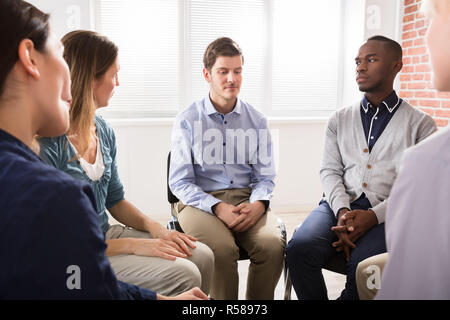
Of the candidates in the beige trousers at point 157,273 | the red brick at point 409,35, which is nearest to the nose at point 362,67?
the beige trousers at point 157,273

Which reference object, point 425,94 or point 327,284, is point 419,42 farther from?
point 327,284

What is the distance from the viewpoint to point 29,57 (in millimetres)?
731

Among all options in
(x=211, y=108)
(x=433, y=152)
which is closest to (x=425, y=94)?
(x=211, y=108)

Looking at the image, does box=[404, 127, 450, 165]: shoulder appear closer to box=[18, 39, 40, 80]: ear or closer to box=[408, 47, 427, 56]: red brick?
box=[18, 39, 40, 80]: ear

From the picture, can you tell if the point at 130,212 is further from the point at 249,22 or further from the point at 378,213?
the point at 249,22

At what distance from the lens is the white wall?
150 inches

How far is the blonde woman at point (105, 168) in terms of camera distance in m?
1.35

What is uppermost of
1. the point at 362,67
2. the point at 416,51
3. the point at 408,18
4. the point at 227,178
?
the point at 408,18

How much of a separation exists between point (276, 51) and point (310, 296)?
3053 mm

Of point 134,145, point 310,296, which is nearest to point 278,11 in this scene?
point 134,145

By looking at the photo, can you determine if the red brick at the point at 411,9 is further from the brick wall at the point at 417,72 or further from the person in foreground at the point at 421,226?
the person in foreground at the point at 421,226

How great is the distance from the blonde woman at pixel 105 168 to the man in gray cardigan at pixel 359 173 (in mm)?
507

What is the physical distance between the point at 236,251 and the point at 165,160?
86.1 inches

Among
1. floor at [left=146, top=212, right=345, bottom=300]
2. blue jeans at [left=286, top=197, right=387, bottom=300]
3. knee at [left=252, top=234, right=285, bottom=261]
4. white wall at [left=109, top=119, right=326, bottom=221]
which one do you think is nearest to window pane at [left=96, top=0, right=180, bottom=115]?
white wall at [left=109, top=119, right=326, bottom=221]
